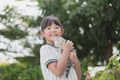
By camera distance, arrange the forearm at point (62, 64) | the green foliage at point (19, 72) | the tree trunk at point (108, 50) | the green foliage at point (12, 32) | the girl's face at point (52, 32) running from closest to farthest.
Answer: the forearm at point (62, 64)
the girl's face at point (52, 32)
the green foliage at point (19, 72)
the green foliage at point (12, 32)
the tree trunk at point (108, 50)

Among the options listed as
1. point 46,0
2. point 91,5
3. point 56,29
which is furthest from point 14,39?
point 56,29

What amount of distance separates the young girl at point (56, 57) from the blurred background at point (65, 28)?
20.8 feet

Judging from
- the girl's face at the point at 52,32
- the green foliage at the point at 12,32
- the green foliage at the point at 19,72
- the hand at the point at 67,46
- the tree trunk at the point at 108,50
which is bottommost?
the hand at the point at 67,46

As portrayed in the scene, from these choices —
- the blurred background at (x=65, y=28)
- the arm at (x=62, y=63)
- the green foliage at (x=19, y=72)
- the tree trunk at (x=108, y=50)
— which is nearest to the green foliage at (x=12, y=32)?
the blurred background at (x=65, y=28)

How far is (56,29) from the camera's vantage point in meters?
2.56

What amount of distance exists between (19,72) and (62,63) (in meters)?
6.42

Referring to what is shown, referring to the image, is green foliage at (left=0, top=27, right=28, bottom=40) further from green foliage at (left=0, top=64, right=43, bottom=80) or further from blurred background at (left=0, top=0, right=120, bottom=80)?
green foliage at (left=0, top=64, right=43, bottom=80)

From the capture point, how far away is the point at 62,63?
239cm

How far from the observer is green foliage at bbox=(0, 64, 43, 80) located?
810 centimetres

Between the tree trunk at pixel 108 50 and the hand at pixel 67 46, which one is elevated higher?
the tree trunk at pixel 108 50

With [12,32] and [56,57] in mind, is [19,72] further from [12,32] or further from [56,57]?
[56,57]

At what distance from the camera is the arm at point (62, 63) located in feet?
7.86

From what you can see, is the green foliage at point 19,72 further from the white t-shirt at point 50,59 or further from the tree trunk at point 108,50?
the white t-shirt at point 50,59

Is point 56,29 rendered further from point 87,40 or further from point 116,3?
point 87,40
